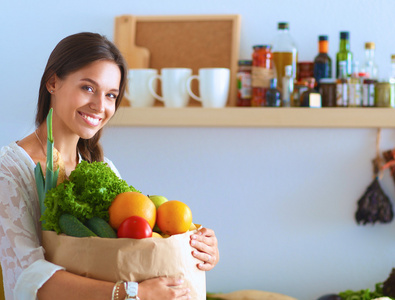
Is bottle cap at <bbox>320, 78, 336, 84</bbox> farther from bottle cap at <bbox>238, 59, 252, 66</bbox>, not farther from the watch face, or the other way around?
the watch face

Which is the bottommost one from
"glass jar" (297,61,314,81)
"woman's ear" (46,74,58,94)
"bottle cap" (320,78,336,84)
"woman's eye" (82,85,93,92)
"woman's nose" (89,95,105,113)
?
"woman's nose" (89,95,105,113)

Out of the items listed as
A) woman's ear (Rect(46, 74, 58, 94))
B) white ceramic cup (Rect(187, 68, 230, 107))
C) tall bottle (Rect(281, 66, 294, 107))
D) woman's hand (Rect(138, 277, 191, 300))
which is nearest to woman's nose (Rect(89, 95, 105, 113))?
woman's ear (Rect(46, 74, 58, 94))

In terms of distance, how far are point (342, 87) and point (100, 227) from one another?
1.18 m

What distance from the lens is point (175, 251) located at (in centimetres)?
88

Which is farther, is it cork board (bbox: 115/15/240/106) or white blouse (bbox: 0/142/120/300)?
cork board (bbox: 115/15/240/106)

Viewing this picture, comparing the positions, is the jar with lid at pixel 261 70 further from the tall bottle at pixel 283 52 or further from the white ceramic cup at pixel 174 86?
the white ceramic cup at pixel 174 86

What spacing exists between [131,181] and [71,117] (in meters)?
1.02

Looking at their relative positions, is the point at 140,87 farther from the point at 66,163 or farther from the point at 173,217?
the point at 173,217

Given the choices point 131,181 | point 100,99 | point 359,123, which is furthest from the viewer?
point 131,181

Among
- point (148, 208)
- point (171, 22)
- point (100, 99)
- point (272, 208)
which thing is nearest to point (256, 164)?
point (272, 208)

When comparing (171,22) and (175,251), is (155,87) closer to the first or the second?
(171,22)

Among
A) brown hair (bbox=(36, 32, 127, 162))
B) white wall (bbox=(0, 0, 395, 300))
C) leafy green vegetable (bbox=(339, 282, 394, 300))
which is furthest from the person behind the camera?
white wall (bbox=(0, 0, 395, 300))

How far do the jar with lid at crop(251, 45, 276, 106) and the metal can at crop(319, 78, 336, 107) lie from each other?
17cm

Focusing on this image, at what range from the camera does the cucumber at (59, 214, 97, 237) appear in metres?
0.87
